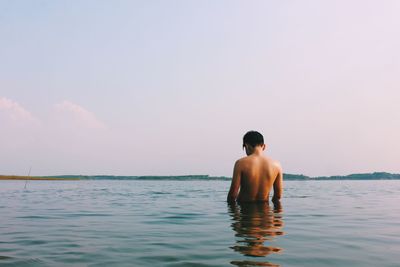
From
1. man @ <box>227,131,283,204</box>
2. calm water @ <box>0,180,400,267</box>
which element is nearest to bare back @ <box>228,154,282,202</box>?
man @ <box>227,131,283,204</box>

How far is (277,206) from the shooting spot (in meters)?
10.6

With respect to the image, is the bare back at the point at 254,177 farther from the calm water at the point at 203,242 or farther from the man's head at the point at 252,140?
the calm water at the point at 203,242

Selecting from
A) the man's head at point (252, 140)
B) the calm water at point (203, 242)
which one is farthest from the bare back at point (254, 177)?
the calm water at point (203, 242)

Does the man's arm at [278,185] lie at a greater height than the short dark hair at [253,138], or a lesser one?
lesser

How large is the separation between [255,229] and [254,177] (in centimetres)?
255

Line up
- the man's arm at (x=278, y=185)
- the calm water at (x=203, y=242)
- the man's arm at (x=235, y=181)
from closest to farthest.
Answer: the calm water at (x=203, y=242), the man's arm at (x=235, y=181), the man's arm at (x=278, y=185)

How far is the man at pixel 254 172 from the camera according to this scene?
355 inches

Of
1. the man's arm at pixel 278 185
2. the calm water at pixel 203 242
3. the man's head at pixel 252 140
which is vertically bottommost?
the calm water at pixel 203 242

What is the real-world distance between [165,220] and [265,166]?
8.55ft

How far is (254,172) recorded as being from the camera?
29.8 feet

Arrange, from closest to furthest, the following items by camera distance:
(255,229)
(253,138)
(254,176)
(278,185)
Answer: (255,229) < (253,138) < (254,176) < (278,185)

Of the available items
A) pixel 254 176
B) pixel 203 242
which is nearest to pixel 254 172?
pixel 254 176

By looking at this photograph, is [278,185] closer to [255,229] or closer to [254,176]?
[254,176]

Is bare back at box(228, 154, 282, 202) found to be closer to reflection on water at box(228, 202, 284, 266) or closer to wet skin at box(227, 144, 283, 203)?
wet skin at box(227, 144, 283, 203)
